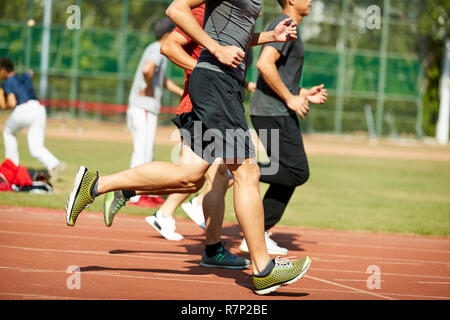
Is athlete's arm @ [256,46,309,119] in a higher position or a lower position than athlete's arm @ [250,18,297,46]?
lower

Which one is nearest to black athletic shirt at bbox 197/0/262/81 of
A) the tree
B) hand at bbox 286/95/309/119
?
hand at bbox 286/95/309/119

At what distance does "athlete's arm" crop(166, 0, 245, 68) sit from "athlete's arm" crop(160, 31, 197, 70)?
775 millimetres

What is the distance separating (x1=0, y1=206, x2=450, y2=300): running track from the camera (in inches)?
193

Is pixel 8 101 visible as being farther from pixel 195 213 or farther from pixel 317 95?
pixel 317 95

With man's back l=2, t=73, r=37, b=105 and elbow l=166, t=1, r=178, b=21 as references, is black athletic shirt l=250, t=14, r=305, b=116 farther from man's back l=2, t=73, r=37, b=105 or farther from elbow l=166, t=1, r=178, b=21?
man's back l=2, t=73, r=37, b=105

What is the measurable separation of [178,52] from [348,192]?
814 centimetres

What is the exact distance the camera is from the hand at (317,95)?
19.6 ft

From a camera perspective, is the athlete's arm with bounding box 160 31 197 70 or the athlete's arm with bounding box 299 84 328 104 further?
the athlete's arm with bounding box 299 84 328 104

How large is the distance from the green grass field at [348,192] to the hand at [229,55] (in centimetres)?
467

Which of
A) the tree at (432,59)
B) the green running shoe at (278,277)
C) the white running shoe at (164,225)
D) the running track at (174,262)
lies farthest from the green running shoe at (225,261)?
the tree at (432,59)

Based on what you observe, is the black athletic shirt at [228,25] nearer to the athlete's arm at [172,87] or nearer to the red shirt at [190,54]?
the red shirt at [190,54]

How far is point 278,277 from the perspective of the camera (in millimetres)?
4770

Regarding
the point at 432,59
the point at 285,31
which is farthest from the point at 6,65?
the point at 432,59
